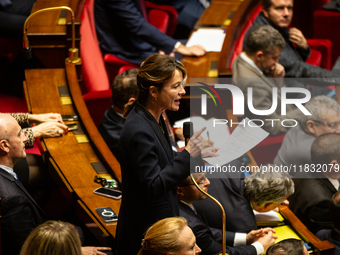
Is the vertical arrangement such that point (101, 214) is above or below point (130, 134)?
below

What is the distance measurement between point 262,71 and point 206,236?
1.29 metres

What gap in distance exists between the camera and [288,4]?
2955 millimetres

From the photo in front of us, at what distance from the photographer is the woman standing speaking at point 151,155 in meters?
1.26

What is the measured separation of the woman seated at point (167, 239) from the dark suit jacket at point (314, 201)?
97 cm

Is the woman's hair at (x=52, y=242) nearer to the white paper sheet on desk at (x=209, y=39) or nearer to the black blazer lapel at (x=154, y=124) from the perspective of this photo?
the black blazer lapel at (x=154, y=124)

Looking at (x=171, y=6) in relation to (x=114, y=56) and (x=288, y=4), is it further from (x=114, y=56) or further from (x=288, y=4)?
(x=288, y=4)

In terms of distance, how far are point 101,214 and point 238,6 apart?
7.63 feet

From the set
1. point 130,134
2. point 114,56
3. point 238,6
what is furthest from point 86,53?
point 130,134

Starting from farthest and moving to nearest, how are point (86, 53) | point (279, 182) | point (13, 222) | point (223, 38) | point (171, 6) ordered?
point (171, 6), point (223, 38), point (86, 53), point (279, 182), point (13, 222)

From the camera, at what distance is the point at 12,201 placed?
1.57 m

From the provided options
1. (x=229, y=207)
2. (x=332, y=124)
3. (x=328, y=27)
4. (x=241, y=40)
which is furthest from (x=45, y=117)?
(x=328, y=27)

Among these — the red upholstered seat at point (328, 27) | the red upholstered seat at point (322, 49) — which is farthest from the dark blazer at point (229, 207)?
the red upholstered seat at point (328, 27)

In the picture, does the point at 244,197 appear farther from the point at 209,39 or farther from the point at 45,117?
the point at 209,39

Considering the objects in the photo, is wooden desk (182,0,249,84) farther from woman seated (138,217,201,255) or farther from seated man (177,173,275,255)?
woman seated (138,217,201,255)
